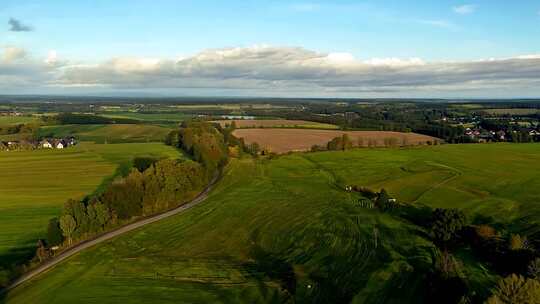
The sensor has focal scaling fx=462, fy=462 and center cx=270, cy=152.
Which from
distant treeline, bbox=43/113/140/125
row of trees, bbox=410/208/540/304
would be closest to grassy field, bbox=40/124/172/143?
distant treeline, bbox=43/113/140/125

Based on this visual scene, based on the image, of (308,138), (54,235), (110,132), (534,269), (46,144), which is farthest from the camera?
(110,132)

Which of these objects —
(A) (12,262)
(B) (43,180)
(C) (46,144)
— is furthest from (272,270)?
(C) (46,144)

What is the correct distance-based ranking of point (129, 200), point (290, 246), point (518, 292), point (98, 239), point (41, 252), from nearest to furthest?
point (518, 292) → point (41, 252) → point (290, 246) → point (98, 239) → point (129, 200)

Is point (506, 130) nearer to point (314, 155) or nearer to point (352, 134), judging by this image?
point (352, 134)

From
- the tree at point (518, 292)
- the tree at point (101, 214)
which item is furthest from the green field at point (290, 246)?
the tree at point (518, 292)

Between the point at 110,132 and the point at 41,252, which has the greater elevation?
the point at 110,132

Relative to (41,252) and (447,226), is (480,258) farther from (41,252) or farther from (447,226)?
(41,252)

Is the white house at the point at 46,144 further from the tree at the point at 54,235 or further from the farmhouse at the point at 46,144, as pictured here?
the tree at the point at 54,235
